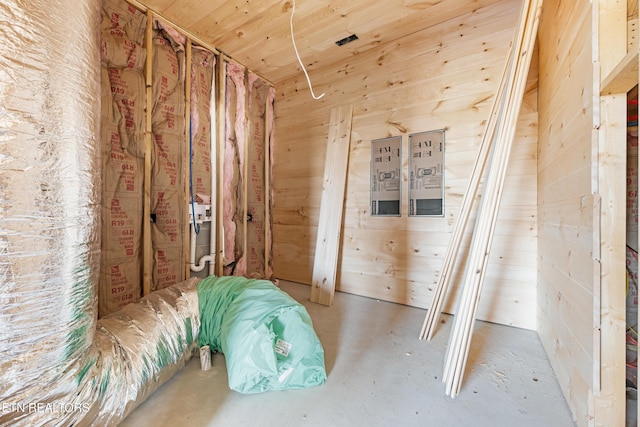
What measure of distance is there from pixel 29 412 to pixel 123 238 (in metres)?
1.28

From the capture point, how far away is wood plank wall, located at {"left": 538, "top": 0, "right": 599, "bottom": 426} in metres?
0.96

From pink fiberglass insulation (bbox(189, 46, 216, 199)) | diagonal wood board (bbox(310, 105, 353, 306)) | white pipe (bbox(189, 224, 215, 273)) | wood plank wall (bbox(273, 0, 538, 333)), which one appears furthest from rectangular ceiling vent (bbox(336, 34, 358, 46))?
white pipe (bbox(189, 224, 215, 273))

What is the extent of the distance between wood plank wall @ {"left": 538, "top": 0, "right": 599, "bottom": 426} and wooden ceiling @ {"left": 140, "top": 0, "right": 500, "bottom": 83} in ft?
2.84

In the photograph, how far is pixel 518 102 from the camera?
1.36 metres

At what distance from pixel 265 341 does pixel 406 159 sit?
1.89m

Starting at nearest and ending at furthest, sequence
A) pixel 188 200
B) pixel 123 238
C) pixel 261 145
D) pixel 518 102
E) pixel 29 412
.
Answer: pixel 29 412 → pixel 518 102 → pixel 123 238 → pixel 188 200 → pixel 261 145

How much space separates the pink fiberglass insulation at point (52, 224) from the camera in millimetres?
697

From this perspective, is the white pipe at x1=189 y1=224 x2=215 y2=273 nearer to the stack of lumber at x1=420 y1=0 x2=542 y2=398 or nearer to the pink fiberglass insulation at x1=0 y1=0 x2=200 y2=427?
the pink fiberglass insulation at x1=0 y1=0 x2=200 y2=427

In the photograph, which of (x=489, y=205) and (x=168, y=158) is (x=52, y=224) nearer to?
(x=168, y=158)

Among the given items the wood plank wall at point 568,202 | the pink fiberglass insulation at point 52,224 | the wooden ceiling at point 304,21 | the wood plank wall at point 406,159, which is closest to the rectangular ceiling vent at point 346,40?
the wooden ceiling at point 304,21

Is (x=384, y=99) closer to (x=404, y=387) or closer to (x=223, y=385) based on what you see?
(x=404, y=387)

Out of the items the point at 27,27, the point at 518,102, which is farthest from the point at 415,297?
the point at 27,27

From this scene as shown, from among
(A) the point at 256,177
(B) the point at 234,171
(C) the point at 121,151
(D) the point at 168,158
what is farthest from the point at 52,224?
(A) the point at 256,177

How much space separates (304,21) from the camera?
2088mm
